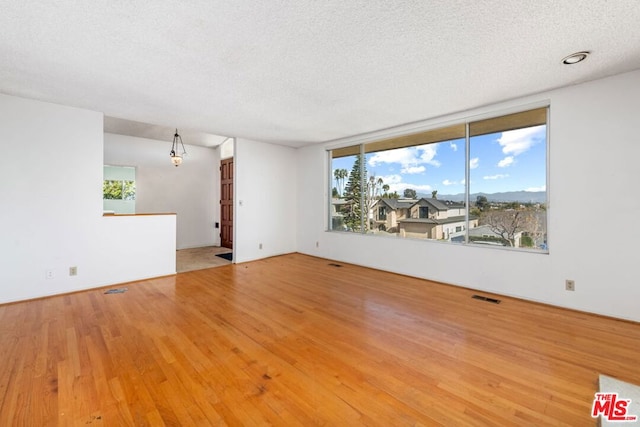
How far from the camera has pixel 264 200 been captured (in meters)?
5.96

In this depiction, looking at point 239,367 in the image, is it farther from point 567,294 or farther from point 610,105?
point 610,105

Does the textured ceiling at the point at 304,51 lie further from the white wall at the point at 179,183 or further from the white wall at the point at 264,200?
the white wall at the point at 179,183

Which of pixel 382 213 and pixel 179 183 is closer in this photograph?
pixel 382 213

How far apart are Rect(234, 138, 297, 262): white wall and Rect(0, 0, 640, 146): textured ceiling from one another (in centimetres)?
207

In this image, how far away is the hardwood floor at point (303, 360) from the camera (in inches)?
62.0

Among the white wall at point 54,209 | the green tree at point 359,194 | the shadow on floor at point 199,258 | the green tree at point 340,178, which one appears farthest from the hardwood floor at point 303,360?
the green tree at point 340,178

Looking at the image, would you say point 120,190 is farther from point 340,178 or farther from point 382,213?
point 382,213

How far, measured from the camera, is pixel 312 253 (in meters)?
6.22

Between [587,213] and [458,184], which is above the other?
[458,184]

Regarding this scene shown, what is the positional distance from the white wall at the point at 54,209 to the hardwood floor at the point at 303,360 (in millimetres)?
417

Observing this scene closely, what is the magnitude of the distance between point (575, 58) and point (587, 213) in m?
1.65

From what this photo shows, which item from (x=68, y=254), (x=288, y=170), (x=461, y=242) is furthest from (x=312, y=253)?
(x=68, y=254)

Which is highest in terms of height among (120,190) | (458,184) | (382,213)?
(120,190)

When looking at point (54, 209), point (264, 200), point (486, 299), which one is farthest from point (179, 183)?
point (486, 299)
